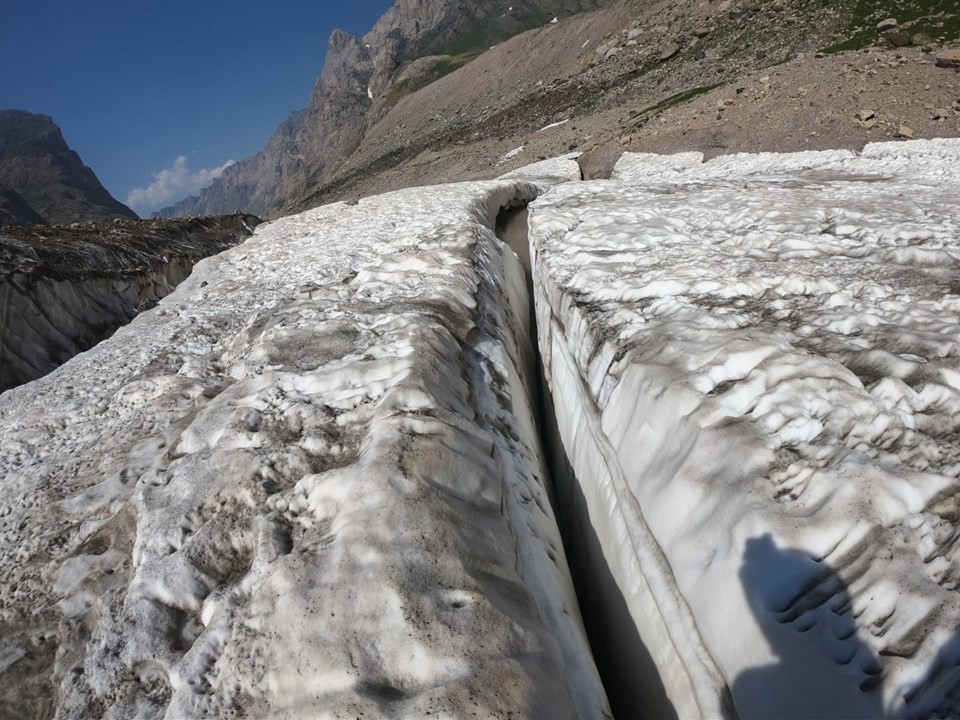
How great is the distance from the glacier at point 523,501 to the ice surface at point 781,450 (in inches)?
0.5

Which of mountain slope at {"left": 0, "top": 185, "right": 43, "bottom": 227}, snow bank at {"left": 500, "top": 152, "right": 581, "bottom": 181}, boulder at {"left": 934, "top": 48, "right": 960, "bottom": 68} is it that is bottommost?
boulder at {"left": 934, "top": 48, "right": 960, "bottom": 68}

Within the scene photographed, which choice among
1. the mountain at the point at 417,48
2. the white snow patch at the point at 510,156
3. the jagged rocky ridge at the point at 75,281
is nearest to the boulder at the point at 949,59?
the white snow patch at the point at 510,156

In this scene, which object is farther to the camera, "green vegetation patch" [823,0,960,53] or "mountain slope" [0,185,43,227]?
"mountain slope" [0,185,43,227]

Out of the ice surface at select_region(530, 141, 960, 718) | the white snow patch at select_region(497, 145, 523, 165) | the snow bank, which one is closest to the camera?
the ice surface at select_region(530, 141, 960, 718)

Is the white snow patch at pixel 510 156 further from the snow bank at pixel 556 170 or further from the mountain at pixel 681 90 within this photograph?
the snow bank at pixel 556 170

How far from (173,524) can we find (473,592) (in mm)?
1625

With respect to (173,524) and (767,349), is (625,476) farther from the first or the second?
(173,524)

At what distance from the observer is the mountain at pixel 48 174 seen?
86.3m

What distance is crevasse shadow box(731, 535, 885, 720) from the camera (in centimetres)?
175

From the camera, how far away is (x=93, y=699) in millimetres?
2184

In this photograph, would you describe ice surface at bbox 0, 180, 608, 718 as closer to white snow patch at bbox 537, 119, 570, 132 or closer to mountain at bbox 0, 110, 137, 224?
white snow patch at bbox 537, 119, 570, 132

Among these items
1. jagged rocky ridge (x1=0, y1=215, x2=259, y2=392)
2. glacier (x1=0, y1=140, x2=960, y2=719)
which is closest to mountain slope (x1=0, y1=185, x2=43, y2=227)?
jagged rocky ridge (x1=0, y1=215, x2=259, y2=392)

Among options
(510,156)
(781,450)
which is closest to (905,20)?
(510,156)

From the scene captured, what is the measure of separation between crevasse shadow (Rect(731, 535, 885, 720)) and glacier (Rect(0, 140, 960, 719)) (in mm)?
11
